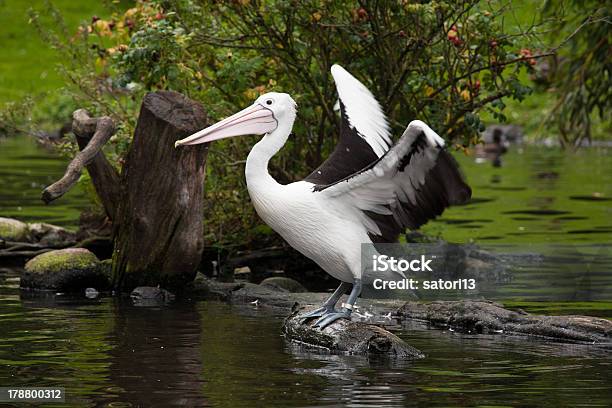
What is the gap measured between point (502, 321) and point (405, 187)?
171 cm

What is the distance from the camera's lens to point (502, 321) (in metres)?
10.4

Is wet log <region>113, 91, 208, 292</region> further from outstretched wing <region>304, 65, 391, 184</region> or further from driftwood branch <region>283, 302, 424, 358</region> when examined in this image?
driftwood branch <region>283, 302, 424, 358</region>

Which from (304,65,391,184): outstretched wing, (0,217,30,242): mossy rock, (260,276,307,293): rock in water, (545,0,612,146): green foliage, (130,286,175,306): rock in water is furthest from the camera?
(545,0,612,146): green foliage

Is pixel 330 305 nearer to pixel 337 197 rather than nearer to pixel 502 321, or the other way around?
pixel 337 197

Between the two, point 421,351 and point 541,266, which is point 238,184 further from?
point 421,351

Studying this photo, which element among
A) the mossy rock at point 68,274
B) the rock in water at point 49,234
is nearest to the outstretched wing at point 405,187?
the mossy rock at point 68,274

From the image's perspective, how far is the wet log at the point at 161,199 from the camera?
40.0 feet

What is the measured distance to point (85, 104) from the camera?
14844 millimetres

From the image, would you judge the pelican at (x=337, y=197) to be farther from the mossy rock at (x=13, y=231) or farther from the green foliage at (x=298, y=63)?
the mossy rock at (x=13, y=231)

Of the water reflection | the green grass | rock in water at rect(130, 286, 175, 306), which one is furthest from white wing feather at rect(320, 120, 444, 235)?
the green grass

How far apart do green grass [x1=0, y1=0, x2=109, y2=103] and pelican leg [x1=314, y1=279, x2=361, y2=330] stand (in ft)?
105

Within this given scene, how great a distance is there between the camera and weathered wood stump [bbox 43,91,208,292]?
12.2 metres

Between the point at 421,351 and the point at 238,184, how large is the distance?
5398mm

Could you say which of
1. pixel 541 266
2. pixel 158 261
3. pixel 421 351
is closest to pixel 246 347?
pixel 421 351
